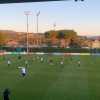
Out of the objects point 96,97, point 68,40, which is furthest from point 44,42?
point 96,97

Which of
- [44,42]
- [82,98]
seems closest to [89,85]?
[82,98]

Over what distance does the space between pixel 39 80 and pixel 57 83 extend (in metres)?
1.74

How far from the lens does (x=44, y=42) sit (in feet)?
301

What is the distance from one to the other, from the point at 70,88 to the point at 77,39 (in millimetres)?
72342

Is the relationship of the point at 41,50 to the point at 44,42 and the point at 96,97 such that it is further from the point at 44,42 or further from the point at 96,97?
the point at 96,97

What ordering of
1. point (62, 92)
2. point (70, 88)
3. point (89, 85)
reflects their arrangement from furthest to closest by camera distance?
point (89, 85) < point (70, 88) < point (62, 92)

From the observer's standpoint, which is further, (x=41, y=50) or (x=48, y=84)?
(x=41, y=50)

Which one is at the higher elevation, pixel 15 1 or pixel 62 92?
pixel 15 1

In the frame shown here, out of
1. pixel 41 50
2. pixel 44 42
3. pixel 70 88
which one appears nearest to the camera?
pixel 70 88

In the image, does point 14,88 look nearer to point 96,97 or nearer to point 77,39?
point 96,97

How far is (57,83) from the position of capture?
81.2ft

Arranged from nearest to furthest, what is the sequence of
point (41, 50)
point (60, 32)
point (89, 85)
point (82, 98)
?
point (82, 98)
point (89, 85)
point (41, 50)
point (60, 32)

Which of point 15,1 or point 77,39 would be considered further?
point 77,39

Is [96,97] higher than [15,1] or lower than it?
lower
